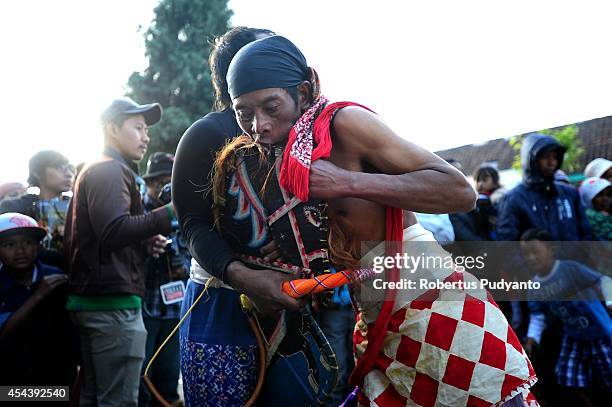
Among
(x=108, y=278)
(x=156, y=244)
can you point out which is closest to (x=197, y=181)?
(x=108, y=278)

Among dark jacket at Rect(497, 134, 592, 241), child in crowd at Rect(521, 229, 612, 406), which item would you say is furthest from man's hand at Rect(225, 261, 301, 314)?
dark jacket at Rect(497, 134, 592, 241)

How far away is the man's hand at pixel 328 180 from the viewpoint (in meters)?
1.57

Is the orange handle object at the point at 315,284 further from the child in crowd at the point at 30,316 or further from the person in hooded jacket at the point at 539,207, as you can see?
the person in hooded jacket at the point at 539,207

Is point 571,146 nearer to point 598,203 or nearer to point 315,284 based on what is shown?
point 598,203

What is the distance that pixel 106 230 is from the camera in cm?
295

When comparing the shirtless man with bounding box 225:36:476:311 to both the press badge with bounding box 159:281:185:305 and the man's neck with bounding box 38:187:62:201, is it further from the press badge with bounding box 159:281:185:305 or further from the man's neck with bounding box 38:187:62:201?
the man's neck with bounding box 38:187:62:201

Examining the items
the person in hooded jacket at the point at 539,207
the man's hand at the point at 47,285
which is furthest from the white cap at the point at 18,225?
the person in hooded jacket at the point at 539,207

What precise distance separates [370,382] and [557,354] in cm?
302

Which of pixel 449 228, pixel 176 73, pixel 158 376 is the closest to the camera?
pixel 158 376

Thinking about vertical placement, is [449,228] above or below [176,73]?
below

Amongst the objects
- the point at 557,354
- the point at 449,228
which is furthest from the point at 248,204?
the point at 557,354

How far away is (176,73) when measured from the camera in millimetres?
17625

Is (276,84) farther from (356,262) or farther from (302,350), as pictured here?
(302,350)

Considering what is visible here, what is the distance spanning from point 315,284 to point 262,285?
172 mm
